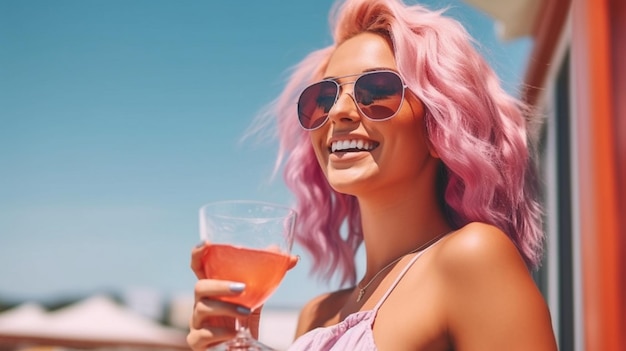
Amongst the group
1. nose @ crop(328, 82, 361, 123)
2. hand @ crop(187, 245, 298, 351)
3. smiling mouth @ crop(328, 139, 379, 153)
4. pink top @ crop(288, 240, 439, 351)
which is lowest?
pink top @ crop(288, 240, 439, 351)

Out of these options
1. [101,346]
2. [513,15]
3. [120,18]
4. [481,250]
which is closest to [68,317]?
[101,346]

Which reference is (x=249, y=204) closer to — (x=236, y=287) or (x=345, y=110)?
(x=236, y=287)

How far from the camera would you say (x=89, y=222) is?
19.6 meters

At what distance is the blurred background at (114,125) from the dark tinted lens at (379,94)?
655 cm

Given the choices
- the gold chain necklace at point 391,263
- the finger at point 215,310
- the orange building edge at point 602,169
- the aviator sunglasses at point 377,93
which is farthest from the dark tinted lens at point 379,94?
the orange building edge at point 602,169

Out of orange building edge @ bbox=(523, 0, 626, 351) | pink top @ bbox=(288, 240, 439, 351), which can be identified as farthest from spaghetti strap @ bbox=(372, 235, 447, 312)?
orange building edge @ bbox=(523, 0, 626, 351)

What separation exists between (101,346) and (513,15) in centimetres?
368

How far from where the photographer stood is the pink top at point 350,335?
1440 mm

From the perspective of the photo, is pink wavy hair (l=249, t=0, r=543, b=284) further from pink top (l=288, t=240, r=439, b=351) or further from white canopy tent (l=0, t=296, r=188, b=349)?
white canopy tent (l=0, t=296, r=188, b=349)

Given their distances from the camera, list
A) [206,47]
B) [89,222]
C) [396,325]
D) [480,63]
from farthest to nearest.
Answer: [89,222]
[206,47]
[480,63]
[396,325]

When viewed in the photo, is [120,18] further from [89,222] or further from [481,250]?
[481,250]

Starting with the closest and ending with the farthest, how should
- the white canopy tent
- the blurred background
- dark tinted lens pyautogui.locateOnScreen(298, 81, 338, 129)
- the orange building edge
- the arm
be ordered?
1. the arm
2. dark tinted lens pyautogui.locateOnScreen(298, 81, 338, 129)
3. the orange building edge
4. the white canopy tent
5. the blurred background

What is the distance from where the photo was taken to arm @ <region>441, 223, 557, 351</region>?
4.18ft

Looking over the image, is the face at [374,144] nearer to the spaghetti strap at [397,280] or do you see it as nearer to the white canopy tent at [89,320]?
the spaghetti strap at [397,280]
